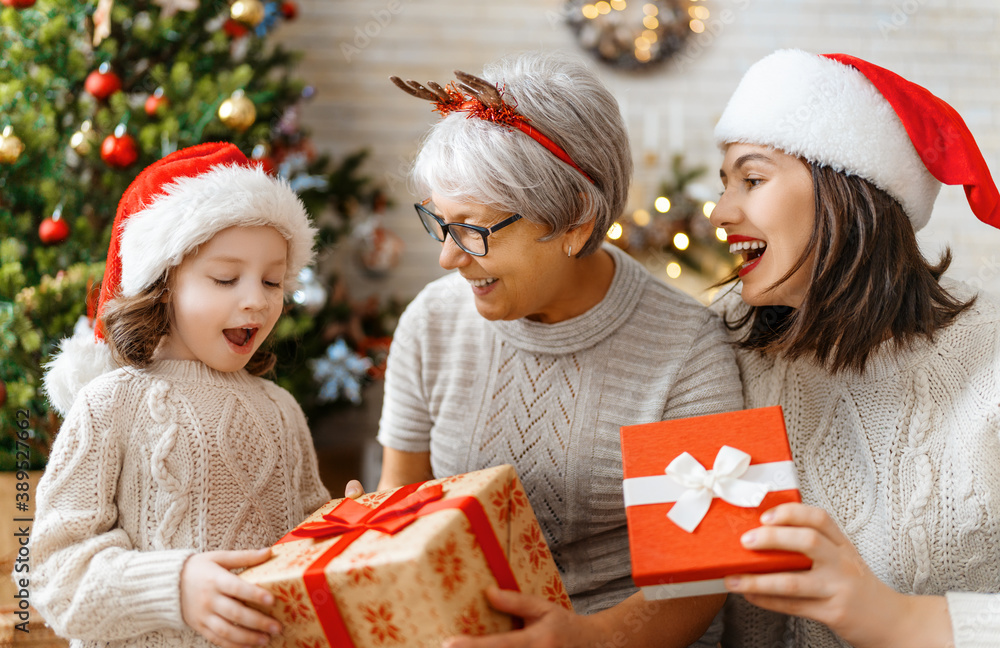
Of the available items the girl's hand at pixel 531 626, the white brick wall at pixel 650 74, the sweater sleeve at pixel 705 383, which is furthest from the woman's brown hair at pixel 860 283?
the white brick wall at pixel 650 74

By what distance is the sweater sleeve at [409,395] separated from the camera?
170 centimetres

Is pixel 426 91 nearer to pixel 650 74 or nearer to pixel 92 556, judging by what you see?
pixel 92 556

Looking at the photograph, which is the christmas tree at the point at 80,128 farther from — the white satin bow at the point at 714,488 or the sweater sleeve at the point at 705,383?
the white satin bow at the point at 714,488

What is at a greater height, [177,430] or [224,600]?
[177,430]

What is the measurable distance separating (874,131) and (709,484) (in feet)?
2.57

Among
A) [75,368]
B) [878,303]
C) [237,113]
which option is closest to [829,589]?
[878,303]

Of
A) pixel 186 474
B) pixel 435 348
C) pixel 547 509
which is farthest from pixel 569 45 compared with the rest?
pixel 186 474

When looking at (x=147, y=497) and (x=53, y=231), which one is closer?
(x=147, y=497)

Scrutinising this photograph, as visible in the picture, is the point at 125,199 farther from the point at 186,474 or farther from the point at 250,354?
the point at 186,474

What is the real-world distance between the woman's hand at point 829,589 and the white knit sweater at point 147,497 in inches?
32.5

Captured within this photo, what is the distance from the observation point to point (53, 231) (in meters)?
1.97

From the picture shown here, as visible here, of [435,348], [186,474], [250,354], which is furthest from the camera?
[435,348]

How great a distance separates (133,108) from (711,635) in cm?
215

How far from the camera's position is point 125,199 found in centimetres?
135
